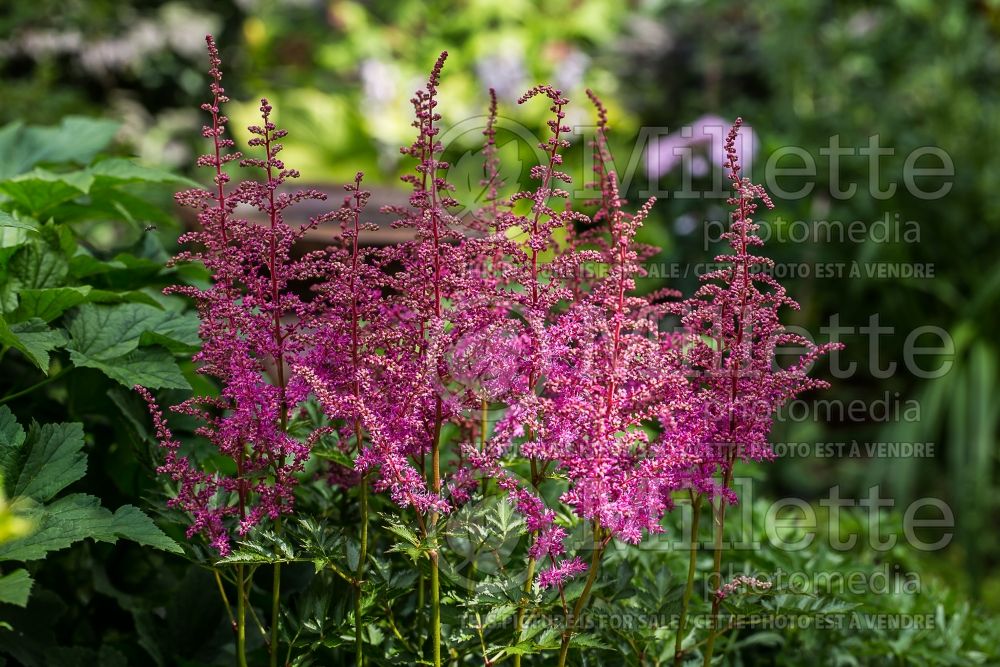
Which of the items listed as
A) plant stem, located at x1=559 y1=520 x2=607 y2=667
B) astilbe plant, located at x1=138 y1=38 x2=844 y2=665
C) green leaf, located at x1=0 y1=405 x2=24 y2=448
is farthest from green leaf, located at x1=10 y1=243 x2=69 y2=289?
plant stem, located at x1=559 y1=520 x2=607 y2=667

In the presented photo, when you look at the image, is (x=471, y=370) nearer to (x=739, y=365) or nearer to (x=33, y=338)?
(x=739, y=365)

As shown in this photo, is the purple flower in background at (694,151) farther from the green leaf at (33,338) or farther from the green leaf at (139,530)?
the green leaf at (139,530)

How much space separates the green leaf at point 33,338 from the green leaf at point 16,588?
36 centimetres

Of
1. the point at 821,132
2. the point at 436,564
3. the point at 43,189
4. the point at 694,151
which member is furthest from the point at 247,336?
the point at 821,132

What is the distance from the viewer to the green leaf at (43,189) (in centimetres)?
194

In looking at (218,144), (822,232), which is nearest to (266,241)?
(218,144)

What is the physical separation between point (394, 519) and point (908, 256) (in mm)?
4622

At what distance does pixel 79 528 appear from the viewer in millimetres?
1363

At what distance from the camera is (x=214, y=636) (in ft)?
5.90

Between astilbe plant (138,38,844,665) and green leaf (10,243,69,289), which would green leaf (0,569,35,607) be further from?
green leaf (10,243,69,289)

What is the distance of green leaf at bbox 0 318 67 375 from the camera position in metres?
1.51

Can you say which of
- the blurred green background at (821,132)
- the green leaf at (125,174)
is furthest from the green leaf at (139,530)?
the blurred green background at (821,132)

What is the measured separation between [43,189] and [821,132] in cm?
454

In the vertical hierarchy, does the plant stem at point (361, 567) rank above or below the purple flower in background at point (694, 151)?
below
